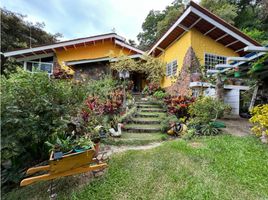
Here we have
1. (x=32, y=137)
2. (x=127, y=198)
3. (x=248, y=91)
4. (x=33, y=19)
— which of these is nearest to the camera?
(x=127, y=198)

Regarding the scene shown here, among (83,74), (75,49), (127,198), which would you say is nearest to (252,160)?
(127,198)

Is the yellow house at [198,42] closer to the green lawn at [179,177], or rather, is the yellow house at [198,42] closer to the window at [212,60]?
the window at [212,60]

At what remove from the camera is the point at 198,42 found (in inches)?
369

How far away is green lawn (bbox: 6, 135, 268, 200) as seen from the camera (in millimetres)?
2668

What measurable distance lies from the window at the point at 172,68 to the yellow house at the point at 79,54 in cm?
218

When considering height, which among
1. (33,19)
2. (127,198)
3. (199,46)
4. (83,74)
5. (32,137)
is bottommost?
(127,198)

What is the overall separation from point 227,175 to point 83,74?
10626mm

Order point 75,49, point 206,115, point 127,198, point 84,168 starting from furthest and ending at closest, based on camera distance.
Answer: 1. point 75,49
2. point 206,115
3. point 84,168
4. point 127,198

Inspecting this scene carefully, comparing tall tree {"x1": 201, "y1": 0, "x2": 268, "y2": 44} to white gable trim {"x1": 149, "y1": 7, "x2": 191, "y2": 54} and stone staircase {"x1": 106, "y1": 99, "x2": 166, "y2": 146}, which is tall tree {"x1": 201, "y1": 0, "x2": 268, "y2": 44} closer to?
white gable trim {"x1": 149, "y1": 7, "x2": 191, "y2": 54}

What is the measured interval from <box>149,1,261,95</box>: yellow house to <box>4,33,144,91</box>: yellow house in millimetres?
3140

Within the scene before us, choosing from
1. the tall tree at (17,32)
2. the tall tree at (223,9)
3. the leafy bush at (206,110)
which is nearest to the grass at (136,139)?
the leafy bush at (206,110)

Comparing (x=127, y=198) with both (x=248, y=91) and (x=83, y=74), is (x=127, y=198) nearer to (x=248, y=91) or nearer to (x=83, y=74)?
(x=248, y=91)

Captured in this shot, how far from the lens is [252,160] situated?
364 cm

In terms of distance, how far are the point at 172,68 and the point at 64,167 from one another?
9.52 meters
